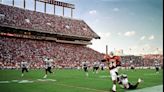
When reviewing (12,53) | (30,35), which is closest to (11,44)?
(12,53)

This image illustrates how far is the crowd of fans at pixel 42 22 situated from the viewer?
92.3 ft

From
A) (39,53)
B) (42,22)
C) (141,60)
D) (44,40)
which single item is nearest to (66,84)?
(39,53)

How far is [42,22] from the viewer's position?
31.0 metres

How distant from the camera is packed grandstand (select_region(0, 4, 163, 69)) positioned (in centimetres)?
2508

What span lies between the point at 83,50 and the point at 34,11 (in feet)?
21.6

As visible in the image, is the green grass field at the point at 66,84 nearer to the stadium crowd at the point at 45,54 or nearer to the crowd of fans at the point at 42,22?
the stadium crowd at the point at 45,54

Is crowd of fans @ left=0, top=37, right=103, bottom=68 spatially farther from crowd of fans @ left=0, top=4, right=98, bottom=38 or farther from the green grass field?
the green grass field

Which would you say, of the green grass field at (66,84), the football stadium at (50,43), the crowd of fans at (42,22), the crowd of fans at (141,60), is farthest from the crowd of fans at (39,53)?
the green grass field at (66,84)

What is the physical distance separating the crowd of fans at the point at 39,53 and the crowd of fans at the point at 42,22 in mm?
1349

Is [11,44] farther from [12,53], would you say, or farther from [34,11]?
[34,11]

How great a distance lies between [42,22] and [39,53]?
5052 mm

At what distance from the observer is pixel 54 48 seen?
29766 millimetres

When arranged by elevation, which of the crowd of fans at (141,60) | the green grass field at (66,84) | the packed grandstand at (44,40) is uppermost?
the packed grandstand at (44,40)

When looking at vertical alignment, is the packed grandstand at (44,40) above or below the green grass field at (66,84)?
above
